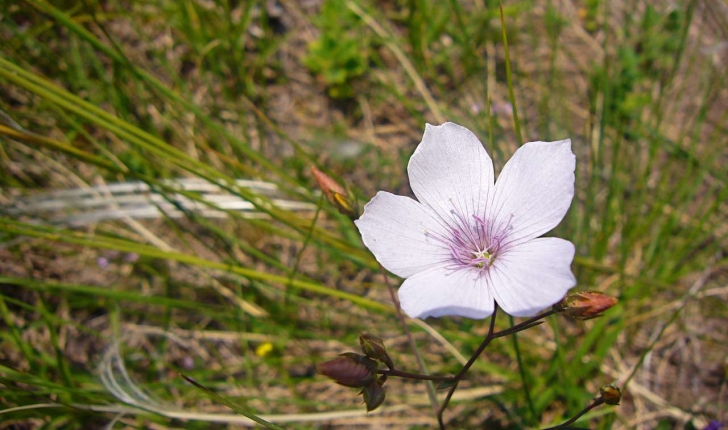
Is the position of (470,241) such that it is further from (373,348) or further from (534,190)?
(373,348)

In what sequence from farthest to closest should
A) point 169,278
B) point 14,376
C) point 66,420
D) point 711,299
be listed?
point 169,278 → point 711,299 → point 66,420 → point 14,376

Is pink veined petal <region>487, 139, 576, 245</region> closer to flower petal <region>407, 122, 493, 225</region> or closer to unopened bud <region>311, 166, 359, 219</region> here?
flower petal <region>407, 122, 493, 225</region>

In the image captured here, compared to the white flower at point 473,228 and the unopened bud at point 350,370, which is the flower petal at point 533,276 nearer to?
the white flower at point 473,228

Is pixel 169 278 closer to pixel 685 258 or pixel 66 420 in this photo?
pixel 66 420

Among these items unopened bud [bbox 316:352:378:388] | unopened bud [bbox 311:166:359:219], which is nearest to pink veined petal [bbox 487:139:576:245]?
unopened bud [bbox 311:166:359:219]

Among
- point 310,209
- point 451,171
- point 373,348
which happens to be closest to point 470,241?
point 451,171

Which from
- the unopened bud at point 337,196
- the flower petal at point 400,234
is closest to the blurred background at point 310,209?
the unopened bud at point 337,196

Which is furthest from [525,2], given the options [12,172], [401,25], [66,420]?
[66,420]
